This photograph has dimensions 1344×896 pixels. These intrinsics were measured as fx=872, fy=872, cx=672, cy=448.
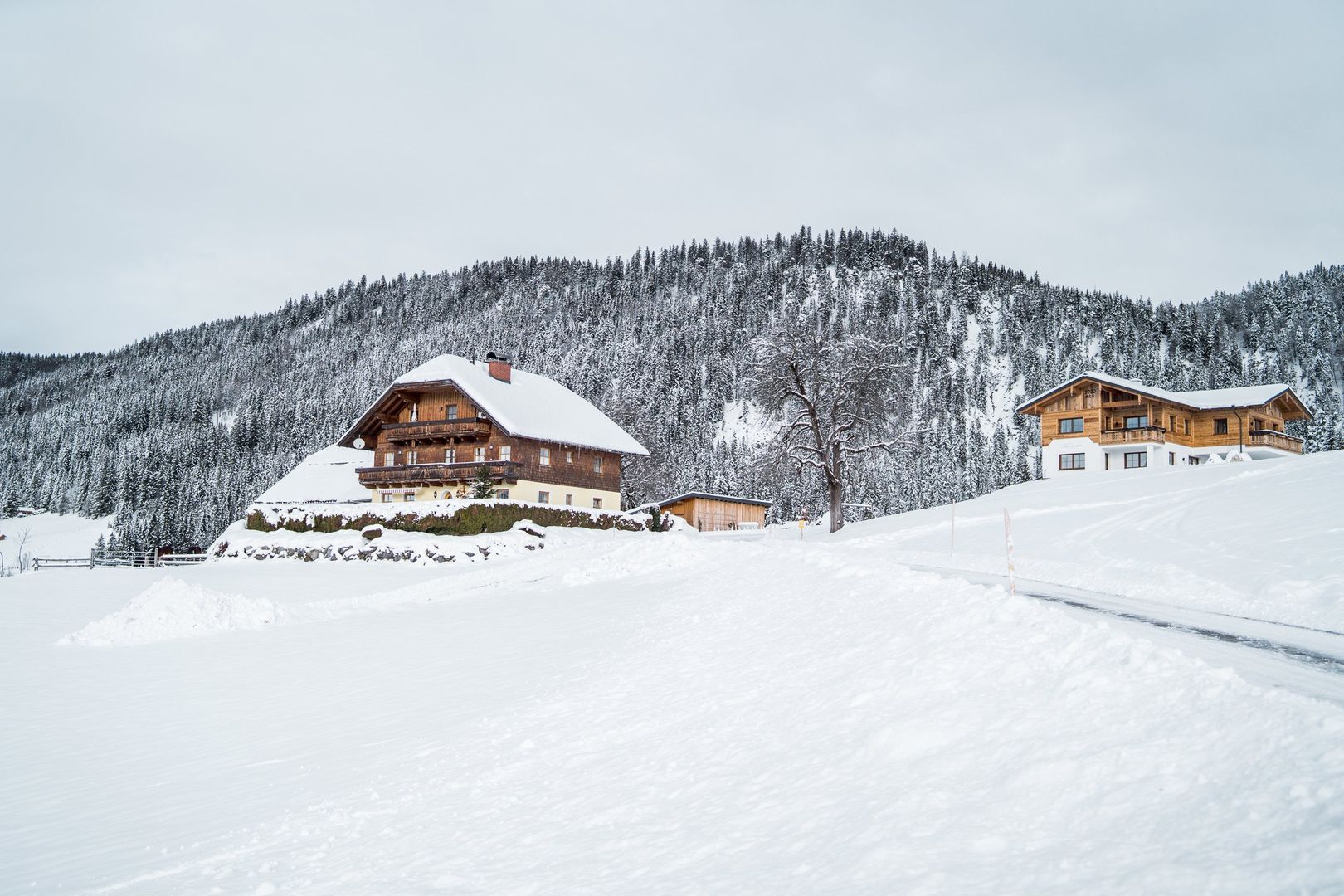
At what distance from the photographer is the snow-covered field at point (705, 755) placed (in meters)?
5.47

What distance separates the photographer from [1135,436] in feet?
205

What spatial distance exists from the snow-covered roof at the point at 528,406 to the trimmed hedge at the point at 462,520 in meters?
7.51

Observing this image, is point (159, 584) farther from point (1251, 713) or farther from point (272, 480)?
point (272, 480)

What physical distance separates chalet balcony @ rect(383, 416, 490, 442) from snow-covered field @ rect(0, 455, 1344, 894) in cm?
3677

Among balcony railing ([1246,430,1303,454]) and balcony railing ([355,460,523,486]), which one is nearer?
balcony railing ([355,460,523,486])

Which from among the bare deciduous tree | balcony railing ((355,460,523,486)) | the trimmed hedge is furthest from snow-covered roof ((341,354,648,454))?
the bare deciduous tree

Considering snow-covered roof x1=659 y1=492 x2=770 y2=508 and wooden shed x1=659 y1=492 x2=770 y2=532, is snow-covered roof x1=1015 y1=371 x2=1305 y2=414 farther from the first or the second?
wooden shed x1=659 y1=492 x2=770 y2=532

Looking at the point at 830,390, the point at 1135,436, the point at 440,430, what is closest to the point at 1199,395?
the point at 1135,436

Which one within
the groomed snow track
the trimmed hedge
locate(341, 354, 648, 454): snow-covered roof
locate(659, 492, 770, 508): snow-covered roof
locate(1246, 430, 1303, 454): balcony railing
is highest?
locate(341, 354, 648, 454): snow-covered roof

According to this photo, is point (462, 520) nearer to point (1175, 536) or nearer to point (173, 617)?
point (173, 617)

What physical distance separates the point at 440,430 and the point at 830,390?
87.5 ft

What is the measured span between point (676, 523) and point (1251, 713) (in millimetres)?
55385

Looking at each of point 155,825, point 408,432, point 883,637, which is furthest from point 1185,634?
point 408,432

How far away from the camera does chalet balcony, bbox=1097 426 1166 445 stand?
61938 millimetres
